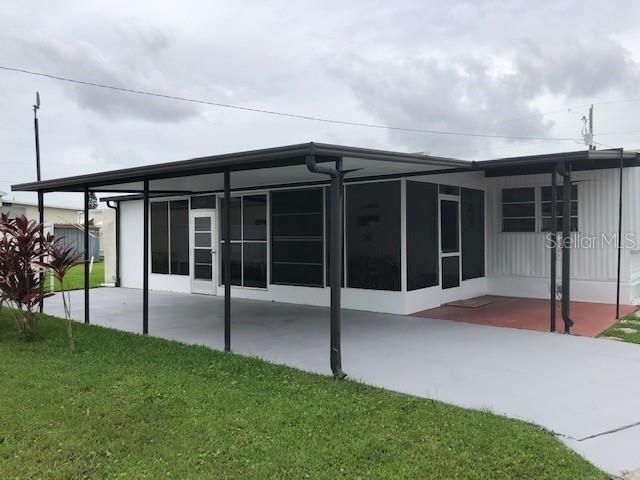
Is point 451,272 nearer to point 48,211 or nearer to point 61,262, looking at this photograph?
point 61,262

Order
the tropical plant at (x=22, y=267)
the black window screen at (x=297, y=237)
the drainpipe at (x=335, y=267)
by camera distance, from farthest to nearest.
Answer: the black window screen at (x=297, y=237) → the tropical plant at (x=22, y=267) → the drainpipe at (x=335, y=267)

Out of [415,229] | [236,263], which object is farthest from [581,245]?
[236,263]

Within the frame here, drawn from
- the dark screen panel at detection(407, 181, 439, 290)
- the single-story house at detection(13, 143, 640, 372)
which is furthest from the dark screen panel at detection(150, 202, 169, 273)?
the dark screen panel at detection(407, 181, 439, 290)

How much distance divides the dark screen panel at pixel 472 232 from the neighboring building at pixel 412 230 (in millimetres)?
20

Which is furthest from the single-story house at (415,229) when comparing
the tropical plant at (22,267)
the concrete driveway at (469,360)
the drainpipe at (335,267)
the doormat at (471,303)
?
the drainpipe at (335,267)

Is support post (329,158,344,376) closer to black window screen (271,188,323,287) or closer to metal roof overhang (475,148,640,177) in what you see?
metal roof overhang (475,148,640,177)

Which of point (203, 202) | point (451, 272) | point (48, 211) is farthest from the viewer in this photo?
point (48, 211)

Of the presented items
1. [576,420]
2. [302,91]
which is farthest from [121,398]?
[302,91]

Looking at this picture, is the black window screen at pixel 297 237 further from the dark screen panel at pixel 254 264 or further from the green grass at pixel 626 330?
the green grass at pixel 626 330

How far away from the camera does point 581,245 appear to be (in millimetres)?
10258

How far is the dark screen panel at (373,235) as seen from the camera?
9.05 meters

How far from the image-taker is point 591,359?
604cm

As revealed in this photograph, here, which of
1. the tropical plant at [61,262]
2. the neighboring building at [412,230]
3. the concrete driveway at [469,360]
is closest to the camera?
the concrete driveway at [469,360]

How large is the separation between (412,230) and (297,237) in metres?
2.39
